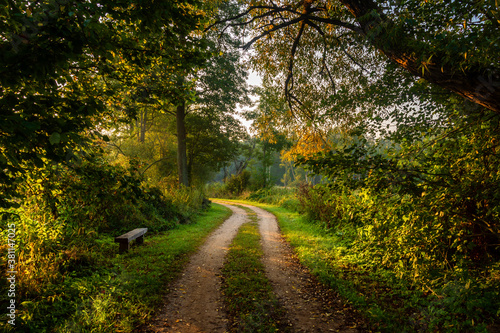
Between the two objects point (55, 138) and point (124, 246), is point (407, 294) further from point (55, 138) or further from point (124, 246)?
point (124, 246)

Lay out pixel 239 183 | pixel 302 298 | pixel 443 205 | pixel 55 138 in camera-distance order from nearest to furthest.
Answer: pixel 55 138, pixel 443 205, pixel 302 298, pixel 239 183

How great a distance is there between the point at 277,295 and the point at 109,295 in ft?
9.70

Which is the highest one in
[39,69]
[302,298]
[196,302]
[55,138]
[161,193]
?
[39,69]

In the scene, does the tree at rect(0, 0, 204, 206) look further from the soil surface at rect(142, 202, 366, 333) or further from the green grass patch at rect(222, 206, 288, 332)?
the green grass patch at rect(222, 206, 288, 332)

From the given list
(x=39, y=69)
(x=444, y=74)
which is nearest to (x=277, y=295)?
(x=444, y=74)

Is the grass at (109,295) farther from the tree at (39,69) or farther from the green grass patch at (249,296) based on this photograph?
the tree at (39,69)

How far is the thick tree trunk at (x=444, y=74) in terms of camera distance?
2945 millimetres

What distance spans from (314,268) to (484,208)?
350cm

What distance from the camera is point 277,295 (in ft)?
15.0

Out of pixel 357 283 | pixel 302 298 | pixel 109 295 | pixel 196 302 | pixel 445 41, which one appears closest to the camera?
pixel 445 41

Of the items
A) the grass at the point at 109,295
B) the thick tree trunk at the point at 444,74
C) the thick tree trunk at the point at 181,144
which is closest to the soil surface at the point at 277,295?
the grass at the point at 109,295

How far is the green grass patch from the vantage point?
362cm

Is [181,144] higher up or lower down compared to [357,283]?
higher up

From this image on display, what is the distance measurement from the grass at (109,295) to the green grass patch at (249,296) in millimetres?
1276
